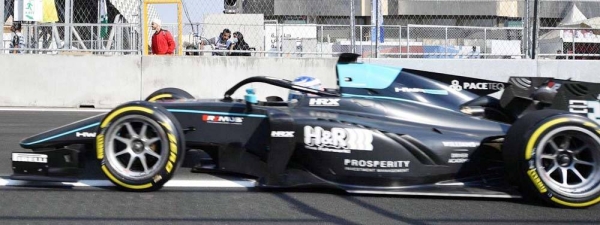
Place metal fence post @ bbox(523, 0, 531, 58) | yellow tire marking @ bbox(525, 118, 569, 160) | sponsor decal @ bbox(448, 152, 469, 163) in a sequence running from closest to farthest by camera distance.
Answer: yellow tire marking @ bbox(525, 118, 569, 160), sponsor decal @ bbox(448, 152, 469, 163), metal fence post @ bbox(523, 0, 531, 58)

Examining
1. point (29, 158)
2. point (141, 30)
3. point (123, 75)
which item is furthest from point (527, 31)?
point (29, 158)

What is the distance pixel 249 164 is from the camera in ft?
17.9

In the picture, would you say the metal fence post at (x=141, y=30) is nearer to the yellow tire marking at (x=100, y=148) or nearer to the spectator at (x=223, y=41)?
the spectator at (x=223, y=41)

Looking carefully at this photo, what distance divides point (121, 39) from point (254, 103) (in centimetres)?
796

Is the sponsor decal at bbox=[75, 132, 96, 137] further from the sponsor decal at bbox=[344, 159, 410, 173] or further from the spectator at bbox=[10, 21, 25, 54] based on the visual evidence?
the spectator at bbox=[10, 21, 25, 54]

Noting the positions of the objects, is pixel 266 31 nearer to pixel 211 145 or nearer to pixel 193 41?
pixel 193 41

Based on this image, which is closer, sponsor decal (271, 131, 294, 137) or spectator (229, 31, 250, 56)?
sponsor decal (271, 131, 294, 137)

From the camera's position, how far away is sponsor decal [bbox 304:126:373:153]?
511 centimetres

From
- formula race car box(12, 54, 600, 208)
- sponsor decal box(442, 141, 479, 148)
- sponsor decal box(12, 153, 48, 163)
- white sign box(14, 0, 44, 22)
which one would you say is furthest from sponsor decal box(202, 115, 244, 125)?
white sign box(14, 0, 44, 22)

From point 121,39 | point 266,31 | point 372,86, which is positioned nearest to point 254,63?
point 266,31

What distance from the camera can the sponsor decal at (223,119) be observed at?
5.38 meters

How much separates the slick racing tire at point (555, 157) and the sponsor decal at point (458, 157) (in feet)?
0.90

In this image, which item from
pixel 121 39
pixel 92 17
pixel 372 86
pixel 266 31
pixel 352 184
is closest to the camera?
pixel 352 184

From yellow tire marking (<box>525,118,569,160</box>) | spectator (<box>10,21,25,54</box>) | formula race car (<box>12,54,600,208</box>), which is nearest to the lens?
yellow tire marking (<box>525,118,569,160</box>)
